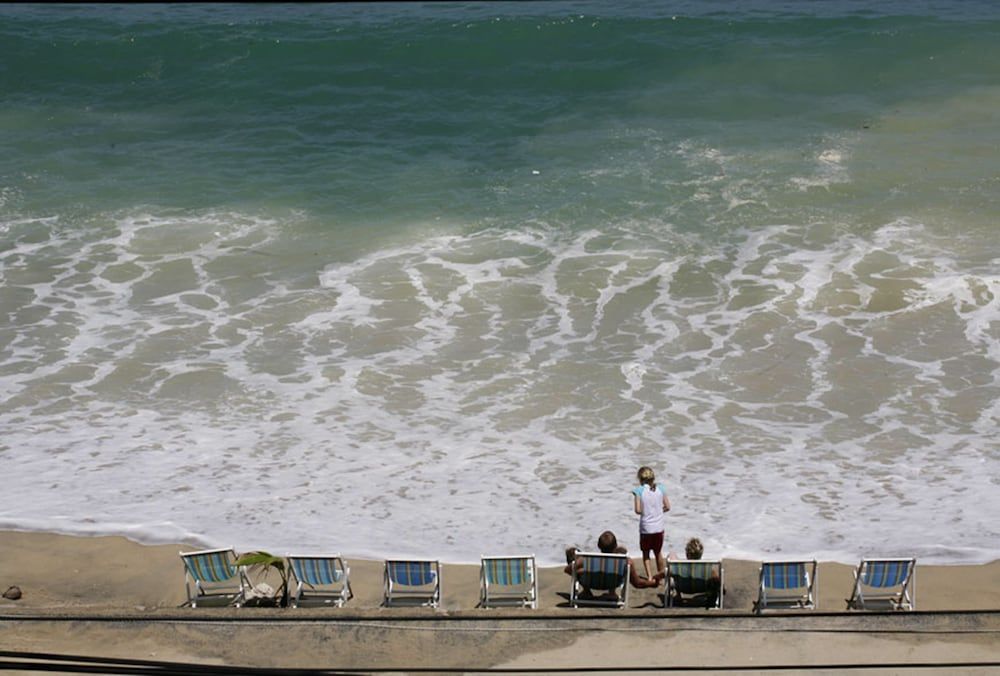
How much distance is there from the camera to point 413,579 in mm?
10305

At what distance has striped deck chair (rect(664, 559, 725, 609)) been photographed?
33.1ft

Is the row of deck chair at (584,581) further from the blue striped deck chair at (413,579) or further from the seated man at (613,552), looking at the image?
the seated man at (613,552)

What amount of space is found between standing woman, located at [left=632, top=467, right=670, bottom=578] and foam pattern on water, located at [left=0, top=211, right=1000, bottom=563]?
0.79 meters

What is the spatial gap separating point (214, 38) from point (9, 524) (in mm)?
19286

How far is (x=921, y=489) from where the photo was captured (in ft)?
40.8

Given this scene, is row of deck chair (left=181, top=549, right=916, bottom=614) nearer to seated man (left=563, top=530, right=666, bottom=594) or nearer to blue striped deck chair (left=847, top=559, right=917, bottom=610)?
blue striped deck chair (left=847, top=559, right=917, bottom=610)

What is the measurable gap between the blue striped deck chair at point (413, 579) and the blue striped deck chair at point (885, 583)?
3271mm

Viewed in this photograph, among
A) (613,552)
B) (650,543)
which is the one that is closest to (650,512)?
(650,543)

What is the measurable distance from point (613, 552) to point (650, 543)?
50 cm

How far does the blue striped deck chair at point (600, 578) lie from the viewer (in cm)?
1021

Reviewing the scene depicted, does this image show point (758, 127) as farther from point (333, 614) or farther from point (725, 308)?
point (333, 614)

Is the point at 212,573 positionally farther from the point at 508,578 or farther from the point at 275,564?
the point at 508,578

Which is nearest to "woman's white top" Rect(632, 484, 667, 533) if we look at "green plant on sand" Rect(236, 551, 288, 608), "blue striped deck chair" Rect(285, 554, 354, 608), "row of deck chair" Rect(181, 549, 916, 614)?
"row of deck chair" Rect(181, 549, 916, 614)

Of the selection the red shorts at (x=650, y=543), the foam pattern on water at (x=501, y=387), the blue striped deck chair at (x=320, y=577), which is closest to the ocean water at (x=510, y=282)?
the foam pattern on water at (x=501, y=387)
